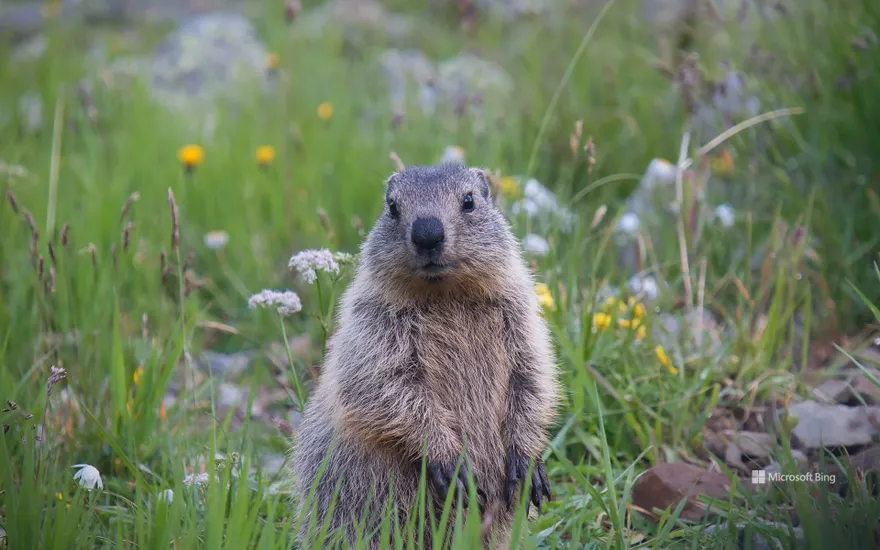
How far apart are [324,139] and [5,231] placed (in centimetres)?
220

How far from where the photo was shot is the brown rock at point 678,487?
345cm

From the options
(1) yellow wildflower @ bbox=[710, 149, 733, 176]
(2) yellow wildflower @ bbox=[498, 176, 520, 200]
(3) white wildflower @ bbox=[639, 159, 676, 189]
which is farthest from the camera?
(1) yellow wildflower @ bbox=[710, 149, 733, 176]

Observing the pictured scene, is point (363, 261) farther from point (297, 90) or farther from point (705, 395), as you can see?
point (297, 90)

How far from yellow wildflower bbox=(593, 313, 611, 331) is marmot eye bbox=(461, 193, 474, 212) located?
Answer: 1025mm

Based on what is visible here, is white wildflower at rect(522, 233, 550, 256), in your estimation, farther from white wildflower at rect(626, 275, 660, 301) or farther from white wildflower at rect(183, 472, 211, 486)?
white wildflower at rect(183, 472, 211, 486)

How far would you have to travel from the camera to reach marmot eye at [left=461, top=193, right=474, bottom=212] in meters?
3.42

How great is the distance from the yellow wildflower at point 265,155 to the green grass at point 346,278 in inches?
3.5

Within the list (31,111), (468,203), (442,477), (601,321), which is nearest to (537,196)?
(601,321)

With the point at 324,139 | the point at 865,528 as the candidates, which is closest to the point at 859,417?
the point at 865,528

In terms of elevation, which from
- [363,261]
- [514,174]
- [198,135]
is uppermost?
[198,135]

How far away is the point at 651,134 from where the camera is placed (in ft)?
19.9

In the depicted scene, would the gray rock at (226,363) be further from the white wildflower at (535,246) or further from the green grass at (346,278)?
the white wildflower at (535,246)

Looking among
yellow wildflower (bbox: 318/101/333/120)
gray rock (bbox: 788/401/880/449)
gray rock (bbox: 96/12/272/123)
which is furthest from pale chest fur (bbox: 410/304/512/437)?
gray rock (bbox: 96/12/272/123)

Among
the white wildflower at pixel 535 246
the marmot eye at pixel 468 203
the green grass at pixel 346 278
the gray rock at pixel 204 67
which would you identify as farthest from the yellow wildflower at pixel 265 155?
the marmot eye at pixel 468 203
